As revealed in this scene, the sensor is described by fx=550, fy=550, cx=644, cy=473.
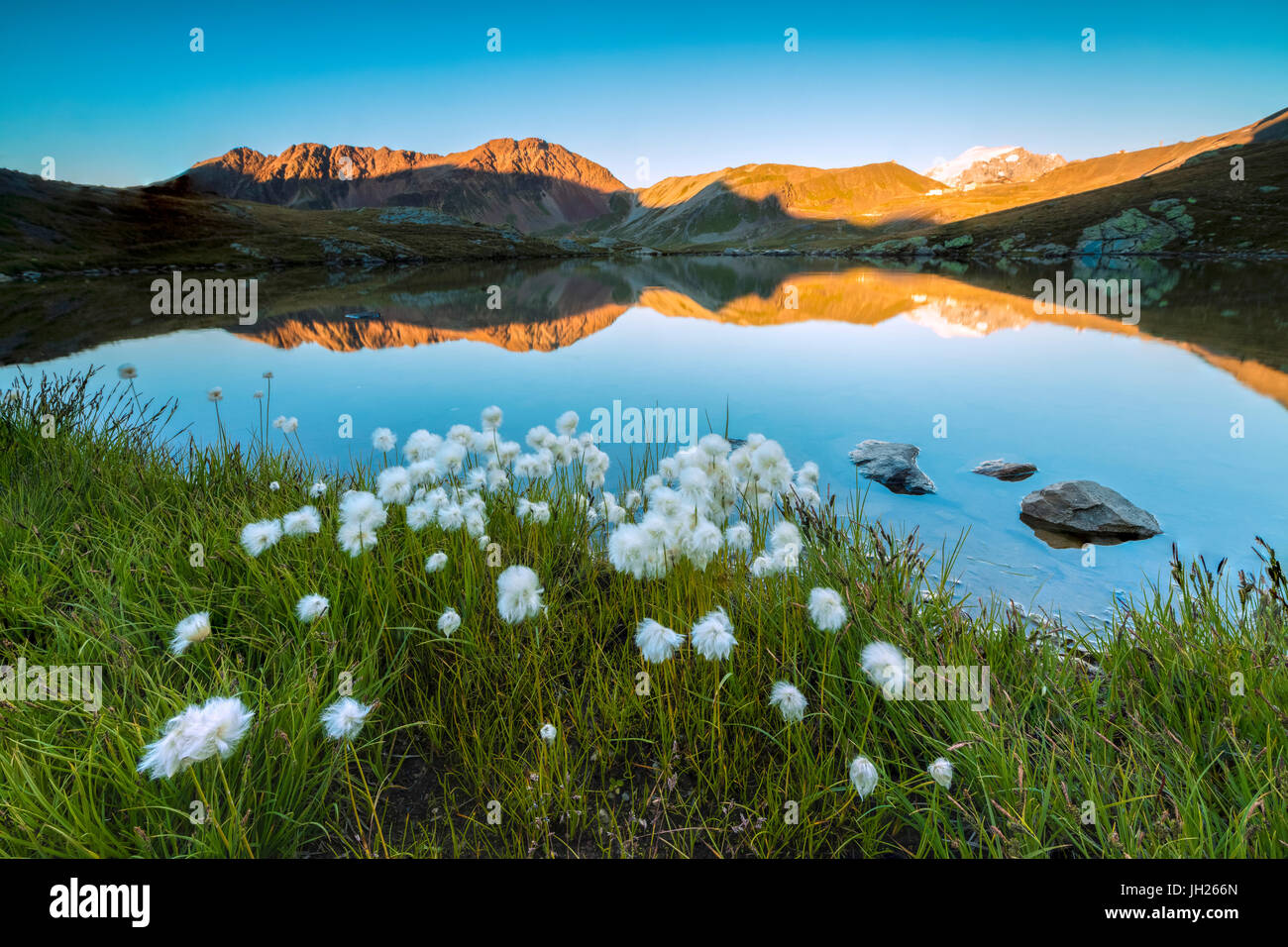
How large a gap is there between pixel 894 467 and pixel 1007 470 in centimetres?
202

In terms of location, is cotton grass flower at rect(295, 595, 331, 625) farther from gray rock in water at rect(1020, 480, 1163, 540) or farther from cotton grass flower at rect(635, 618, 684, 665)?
gray rock in water at rect(1020, 480, 1163, 540)

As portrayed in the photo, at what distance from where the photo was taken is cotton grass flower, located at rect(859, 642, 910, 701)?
247 cm

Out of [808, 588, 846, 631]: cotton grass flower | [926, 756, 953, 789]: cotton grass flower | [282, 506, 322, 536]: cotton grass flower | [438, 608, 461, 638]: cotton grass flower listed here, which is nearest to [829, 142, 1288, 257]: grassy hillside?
[808, 588, 846, 631]: cotton grass flower

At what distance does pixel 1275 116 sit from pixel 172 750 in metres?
326

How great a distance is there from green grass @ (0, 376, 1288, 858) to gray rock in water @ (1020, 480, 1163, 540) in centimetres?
398

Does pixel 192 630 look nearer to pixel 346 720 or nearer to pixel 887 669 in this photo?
pixel 346 720

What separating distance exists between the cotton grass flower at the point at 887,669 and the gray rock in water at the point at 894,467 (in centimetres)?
687

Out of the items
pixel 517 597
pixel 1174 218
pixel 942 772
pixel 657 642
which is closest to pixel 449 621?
pixel 517 597

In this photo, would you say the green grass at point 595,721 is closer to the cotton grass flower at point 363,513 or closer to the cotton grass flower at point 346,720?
the cotton grass flower at point 346,720

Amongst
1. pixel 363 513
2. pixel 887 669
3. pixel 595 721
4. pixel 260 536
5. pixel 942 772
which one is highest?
pixel 363 513

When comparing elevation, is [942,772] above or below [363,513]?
below

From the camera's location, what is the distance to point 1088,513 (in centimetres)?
724

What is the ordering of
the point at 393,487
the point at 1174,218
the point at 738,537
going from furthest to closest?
1. the point at 1174,218
2. the point at 393,487
3. the point at 738,537
